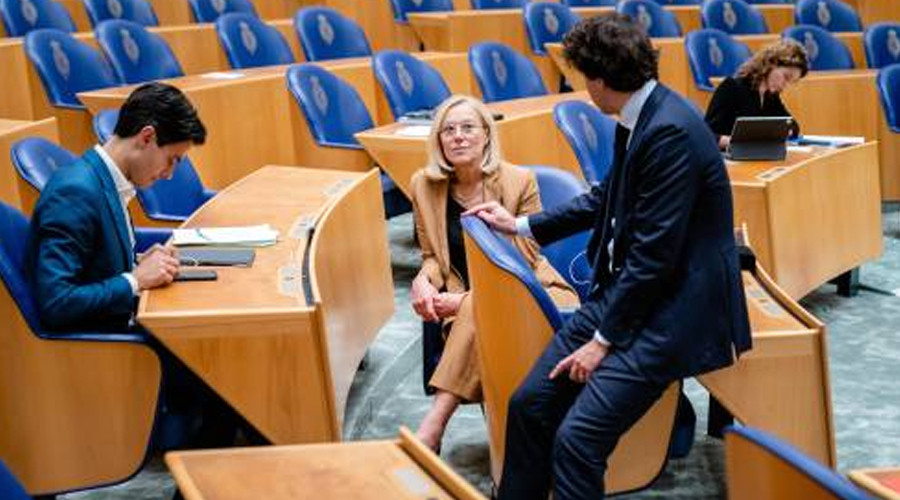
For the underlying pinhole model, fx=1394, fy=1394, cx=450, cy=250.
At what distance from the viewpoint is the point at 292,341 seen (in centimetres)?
279

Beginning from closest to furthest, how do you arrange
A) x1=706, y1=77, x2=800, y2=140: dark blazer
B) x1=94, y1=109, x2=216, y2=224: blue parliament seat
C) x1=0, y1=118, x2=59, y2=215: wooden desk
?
1. x1=94, y1=109, x2=216, y2=224: blue parliament seat
2. x1=0, y1=118, x2=59, y2=215: wooden desk
3. x1=706, y1=77, x2=800, y2=140: dark blazer

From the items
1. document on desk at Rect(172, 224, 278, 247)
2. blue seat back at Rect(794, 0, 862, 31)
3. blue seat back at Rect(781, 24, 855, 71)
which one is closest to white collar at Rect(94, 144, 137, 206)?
document on desk at Rect(172, 224, 278, 247)

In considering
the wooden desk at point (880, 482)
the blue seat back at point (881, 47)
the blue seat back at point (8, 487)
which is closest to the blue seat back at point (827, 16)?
the blue seat back at point (881, 47)

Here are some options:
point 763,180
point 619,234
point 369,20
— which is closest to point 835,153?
Result: point 763,180

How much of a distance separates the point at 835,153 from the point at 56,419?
3.07 m

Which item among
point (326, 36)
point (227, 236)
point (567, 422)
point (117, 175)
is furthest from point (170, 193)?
point (326, 36)

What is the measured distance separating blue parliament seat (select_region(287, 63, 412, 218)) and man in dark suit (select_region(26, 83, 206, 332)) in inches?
87.2

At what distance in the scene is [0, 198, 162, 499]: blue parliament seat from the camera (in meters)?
2.83

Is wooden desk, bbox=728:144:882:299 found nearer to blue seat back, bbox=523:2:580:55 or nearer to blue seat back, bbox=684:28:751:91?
blue seat back, bbox=684:28:751:91

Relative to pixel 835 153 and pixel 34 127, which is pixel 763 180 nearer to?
pixel 835 153

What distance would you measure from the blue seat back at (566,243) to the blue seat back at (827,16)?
5456 millimetres

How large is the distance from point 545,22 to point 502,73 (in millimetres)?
1733

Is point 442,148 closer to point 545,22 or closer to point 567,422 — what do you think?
point 567,422

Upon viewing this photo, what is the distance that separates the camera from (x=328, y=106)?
17.8ft
